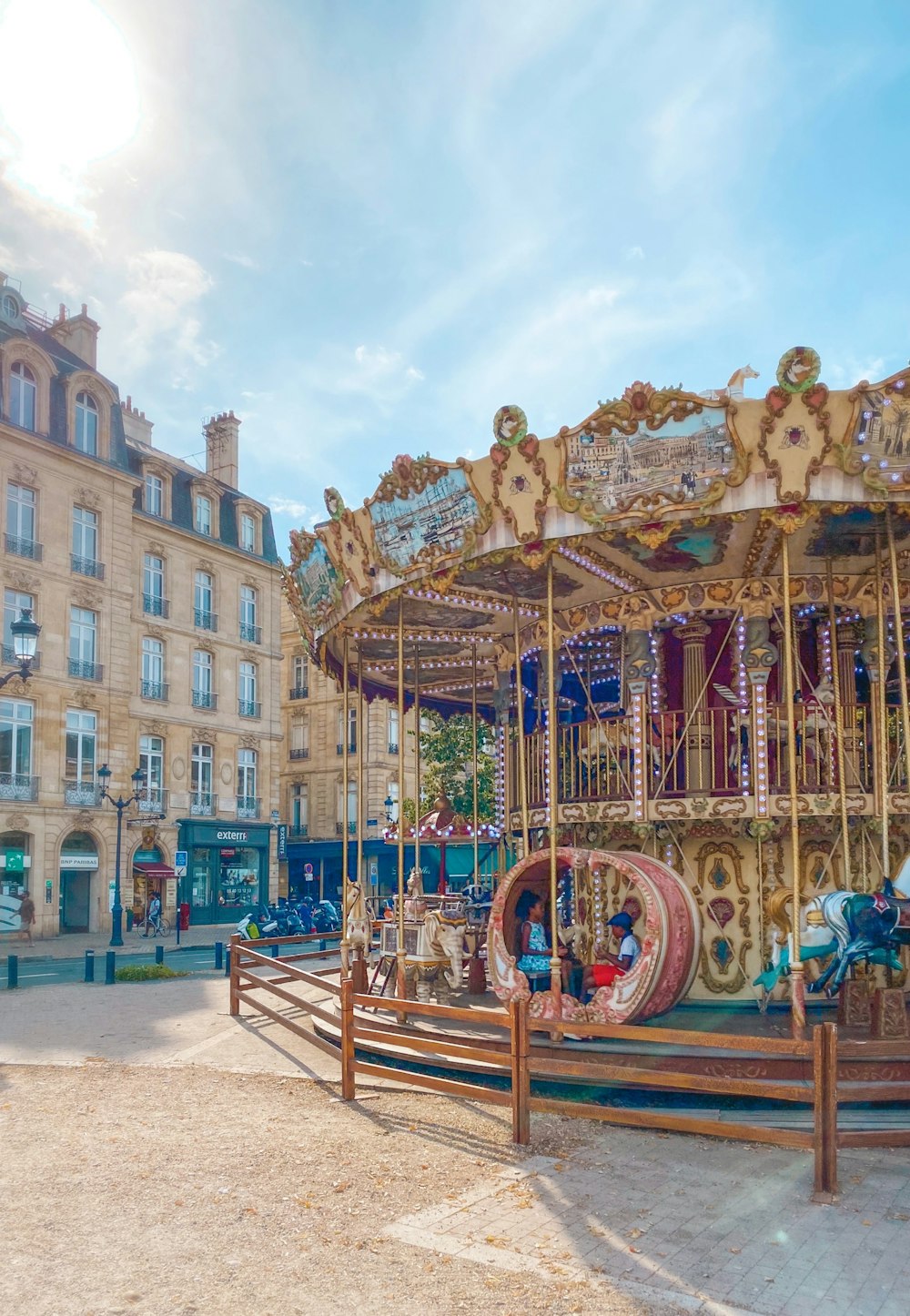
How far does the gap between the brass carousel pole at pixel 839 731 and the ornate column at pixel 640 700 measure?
2.09m

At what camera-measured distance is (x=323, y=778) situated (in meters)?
49.9

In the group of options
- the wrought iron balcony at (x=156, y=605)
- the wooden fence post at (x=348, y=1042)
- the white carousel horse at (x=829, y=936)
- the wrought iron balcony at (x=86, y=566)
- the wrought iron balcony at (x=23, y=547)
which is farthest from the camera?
the wrought iron balcony at (x=156, y=605)

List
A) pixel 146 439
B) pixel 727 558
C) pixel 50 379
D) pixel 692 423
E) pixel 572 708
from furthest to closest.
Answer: pixel 146 439, pixel 50 379, pixel 572 708, pixel 727 558, pixel 692 423

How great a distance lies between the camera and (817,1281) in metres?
5.97

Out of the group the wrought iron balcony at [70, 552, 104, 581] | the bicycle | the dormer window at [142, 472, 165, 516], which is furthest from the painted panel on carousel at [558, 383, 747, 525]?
the dormer window at [142, 472, 165, 516]

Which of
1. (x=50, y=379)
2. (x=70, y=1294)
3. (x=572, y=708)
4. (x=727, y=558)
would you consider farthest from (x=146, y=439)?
(x=70, y=1294)

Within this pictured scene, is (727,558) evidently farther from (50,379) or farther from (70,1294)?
(50,379)

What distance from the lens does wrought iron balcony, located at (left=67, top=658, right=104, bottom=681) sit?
3550 cm

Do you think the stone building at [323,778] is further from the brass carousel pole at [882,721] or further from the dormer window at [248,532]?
the brass carousel pole at [882,721]

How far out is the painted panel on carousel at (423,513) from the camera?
11.2m

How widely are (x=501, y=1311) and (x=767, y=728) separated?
8.01 m

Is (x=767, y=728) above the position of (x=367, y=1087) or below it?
above

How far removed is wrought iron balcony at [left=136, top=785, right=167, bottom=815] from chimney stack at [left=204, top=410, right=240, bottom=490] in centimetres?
1366

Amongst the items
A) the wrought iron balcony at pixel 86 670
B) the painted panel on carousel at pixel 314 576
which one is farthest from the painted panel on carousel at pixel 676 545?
the wrought iron balcony at pixel 86 670
